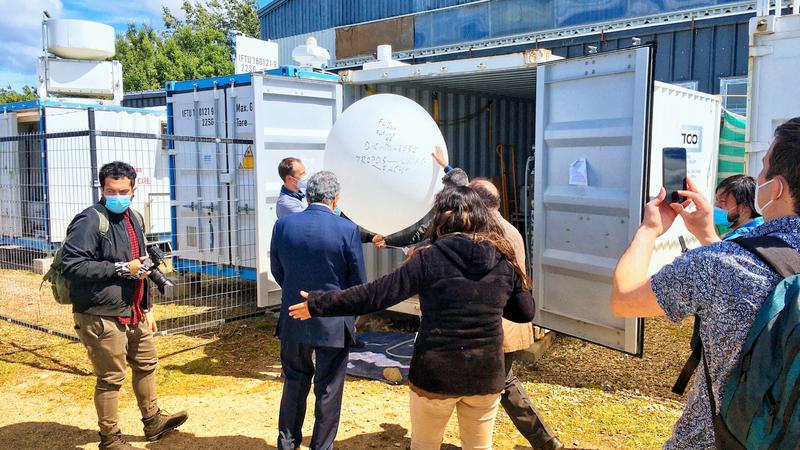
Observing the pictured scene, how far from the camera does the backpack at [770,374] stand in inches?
55.4

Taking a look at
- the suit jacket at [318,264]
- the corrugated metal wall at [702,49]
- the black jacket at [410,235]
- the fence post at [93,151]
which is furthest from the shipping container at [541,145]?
the corrugated metal wall at [702,49]

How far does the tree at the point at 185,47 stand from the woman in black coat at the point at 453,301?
22.3 metres

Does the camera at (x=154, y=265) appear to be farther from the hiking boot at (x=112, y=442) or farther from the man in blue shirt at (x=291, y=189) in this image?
the man in blue shirt at (x=291, y=189)

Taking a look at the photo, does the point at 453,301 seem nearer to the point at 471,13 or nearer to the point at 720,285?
the point at 720,285

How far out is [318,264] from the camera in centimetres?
354

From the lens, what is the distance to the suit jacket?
350 cm

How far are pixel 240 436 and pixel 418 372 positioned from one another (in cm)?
200

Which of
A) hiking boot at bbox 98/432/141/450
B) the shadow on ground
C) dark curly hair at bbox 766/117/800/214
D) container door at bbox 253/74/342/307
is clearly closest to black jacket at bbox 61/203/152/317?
hiking boot at bbox 98/432/141/450

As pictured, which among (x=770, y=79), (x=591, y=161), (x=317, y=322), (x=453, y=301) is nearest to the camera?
(x=453, y=301)

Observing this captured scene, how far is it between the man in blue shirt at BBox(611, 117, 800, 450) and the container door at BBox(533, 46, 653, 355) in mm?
2415

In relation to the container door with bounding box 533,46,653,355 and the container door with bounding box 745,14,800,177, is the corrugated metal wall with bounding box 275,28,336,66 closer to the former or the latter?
the container door with bounding box 533,46,653,355

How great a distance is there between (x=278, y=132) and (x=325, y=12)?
10.9m

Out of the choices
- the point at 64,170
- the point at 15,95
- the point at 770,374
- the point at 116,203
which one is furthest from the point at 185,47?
the point at 770,374

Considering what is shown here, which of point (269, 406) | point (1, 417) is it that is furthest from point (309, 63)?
point (1, 417)
